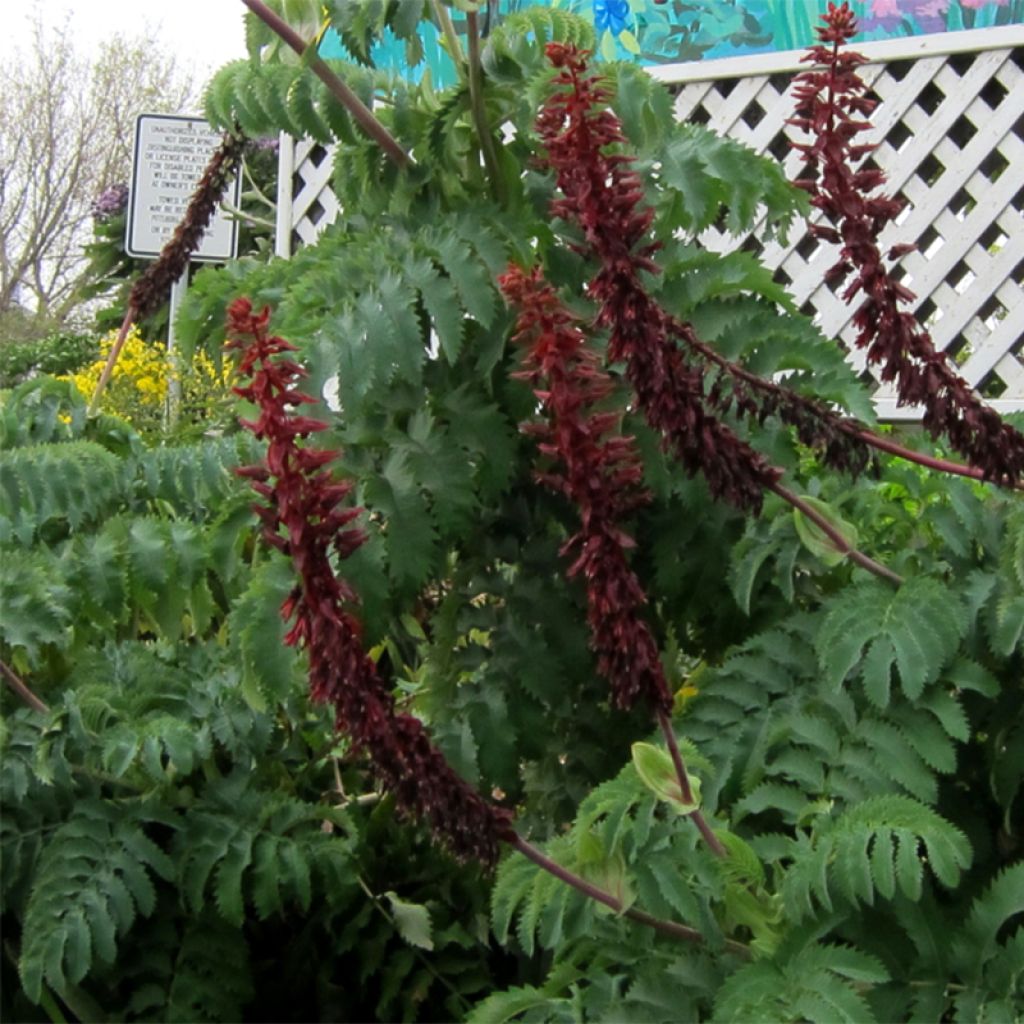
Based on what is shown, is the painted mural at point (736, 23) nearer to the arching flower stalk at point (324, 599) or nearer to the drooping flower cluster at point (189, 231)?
the drooping flower cluster at point (189, 231)

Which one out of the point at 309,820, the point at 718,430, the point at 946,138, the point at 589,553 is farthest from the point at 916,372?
the point at 946,138

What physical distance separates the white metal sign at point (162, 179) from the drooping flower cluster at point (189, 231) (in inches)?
123

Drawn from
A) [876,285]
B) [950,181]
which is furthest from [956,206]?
[876,285]

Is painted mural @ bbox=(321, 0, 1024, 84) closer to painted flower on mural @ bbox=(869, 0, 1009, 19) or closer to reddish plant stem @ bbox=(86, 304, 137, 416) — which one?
painted flower on mural @ bbox=(869, 0, 1009, 19)

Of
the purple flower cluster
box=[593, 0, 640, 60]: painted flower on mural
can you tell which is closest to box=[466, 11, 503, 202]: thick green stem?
box=[593, 0, 640, 60]: painted flower on mural

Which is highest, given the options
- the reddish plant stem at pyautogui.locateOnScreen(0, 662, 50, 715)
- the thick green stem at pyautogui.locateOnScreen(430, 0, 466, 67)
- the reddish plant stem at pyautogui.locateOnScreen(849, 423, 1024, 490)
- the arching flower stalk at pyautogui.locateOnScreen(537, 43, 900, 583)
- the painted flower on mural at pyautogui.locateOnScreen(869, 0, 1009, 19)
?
the painted flower on mural at pyautogui.locateOnScreen(869, 0, 1009, 19)

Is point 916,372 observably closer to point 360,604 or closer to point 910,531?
point 910,531

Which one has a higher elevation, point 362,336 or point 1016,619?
point 362,336

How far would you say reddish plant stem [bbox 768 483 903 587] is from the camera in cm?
141

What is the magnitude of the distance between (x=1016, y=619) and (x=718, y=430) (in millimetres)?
337

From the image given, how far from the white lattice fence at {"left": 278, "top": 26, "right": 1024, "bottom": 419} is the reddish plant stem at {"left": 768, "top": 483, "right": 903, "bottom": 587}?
409 centimetres

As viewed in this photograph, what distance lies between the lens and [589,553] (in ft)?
3.85

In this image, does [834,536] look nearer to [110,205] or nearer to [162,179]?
[162,179]

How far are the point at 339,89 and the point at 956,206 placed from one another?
15.6ft
